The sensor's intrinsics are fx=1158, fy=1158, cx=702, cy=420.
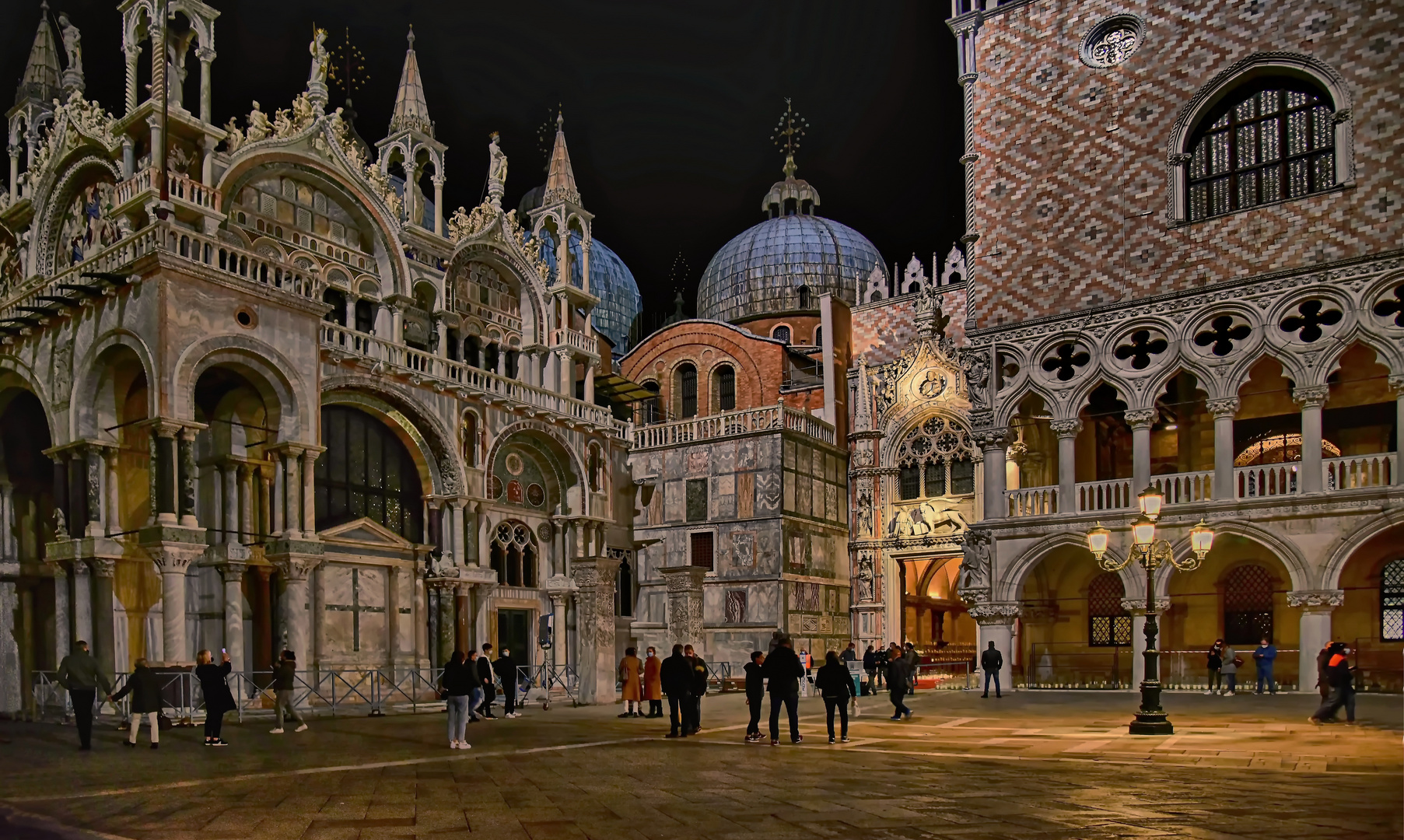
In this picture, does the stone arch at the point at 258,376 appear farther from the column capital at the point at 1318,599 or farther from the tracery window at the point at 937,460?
the column capital at the point at 1318,599

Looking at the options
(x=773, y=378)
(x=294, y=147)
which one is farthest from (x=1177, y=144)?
(x=294, y=147)

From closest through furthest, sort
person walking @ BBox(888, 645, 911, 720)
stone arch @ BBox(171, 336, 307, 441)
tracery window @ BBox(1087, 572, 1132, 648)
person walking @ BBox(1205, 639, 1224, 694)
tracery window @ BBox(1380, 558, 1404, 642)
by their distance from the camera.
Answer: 1. person walking @ BBox(888, 645, 911, 720)
2. stone arch @ BBox(171, 336, 307, 441)
3. person walking @ BBox(1205, 639, 1224, 694)
4. tracery window @ BBox(1380, 558, 1404, 642)
5. tracery window @ BBox(1087, 572, 1132, 648)

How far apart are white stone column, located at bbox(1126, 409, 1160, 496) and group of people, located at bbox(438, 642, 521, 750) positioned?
14.1 metres

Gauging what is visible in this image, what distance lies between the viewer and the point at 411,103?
96.7 feet

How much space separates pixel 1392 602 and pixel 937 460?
12985 mm


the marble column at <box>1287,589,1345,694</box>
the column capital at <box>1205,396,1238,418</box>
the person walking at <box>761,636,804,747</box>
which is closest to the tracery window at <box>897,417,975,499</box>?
the column capital at <box>1205,396,1238,418</box>

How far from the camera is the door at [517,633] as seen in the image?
29.5 meters

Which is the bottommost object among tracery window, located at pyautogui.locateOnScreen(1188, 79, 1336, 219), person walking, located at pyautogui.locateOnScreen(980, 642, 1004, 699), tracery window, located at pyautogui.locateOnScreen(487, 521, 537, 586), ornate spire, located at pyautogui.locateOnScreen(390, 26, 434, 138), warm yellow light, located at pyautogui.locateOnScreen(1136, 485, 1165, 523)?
person walking, located at pyautogui.locateOnScreen(980, 642, 1004, 699)

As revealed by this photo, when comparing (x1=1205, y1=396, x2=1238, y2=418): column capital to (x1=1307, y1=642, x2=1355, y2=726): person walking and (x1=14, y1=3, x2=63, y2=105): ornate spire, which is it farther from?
(x1=14, y1=3, x2=63, y2=105): ornate spire

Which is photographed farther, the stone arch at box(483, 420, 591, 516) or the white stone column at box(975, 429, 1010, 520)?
the stone arch at box(483, 420, 591, 516)

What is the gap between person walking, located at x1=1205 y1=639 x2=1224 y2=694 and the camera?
24.3 meters

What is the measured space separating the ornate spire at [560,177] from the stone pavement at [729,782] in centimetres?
1894

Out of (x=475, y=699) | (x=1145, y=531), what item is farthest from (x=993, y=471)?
(x=475, y=699)

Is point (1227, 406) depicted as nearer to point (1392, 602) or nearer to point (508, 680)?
point (1392, 602)
